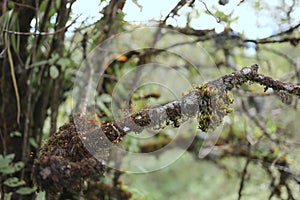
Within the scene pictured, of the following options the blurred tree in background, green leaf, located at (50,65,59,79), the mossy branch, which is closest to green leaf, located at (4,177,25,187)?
the blurred tree in background

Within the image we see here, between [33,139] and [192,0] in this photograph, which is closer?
[192,0]

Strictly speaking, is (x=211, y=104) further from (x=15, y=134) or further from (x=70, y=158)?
(x=15, y=134)

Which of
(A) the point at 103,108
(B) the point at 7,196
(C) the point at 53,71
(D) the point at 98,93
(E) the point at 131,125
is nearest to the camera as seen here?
(E) the point at 131,125

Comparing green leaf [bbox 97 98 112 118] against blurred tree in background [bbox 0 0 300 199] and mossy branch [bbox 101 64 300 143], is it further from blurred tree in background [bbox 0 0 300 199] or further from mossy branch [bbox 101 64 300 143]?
mossy branch [bbox 101 64 300 143]

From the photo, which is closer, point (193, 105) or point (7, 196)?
point (193, 105)

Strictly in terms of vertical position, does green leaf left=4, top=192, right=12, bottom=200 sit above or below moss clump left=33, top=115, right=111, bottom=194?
below

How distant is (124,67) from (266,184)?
0.65 m

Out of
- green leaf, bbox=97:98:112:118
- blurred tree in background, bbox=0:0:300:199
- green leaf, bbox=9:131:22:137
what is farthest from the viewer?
green leaf, bbox=97:98:112:118

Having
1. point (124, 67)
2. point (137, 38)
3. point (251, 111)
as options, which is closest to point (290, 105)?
point (251, 111)

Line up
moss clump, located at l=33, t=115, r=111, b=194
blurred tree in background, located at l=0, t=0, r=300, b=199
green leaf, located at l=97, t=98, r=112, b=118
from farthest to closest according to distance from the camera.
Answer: green leaf, located at l=97, t=98, r=112, b=118 < blurred tree in background, located at l=0, t=0, r=300, b=199 < moss clump, located at l=33, t=115, r=111, b=194

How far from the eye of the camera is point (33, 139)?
1275mm

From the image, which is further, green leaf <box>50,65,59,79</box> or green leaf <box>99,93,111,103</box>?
green leaf <box>99,93,111,103</box>

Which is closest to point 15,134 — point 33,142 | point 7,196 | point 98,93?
point 33,142

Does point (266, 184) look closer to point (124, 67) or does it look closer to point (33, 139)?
point (124, 67)
